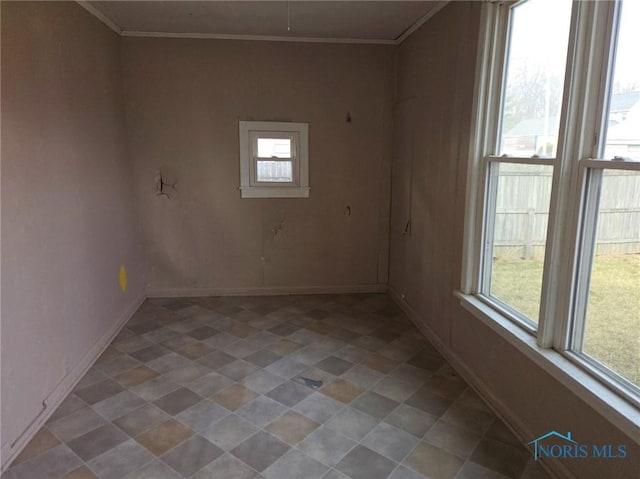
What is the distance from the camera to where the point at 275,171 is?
4.46 metres

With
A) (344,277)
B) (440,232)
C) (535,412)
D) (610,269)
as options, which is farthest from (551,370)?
(344,277)

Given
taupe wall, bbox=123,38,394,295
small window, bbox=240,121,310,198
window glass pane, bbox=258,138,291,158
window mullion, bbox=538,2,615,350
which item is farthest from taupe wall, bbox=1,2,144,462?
window mullion, bbox=538,2,615,350

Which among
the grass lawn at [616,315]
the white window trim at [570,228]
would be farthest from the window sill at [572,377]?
the grass lawn at [616,315]

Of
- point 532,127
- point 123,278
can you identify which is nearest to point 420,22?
point 532,127

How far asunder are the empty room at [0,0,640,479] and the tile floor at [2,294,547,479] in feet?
0.05

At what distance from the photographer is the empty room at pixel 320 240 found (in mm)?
1913

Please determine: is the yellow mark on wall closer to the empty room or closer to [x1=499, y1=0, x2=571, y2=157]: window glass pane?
the empty room

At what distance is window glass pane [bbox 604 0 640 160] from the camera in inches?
64.4

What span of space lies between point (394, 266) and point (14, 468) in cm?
351

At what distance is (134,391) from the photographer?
2717 millimetres

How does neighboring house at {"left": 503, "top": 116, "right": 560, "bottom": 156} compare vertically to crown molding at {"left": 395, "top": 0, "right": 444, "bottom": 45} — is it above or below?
below

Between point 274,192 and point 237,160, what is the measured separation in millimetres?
508

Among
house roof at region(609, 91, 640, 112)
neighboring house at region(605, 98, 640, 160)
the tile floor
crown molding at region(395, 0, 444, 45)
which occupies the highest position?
crown molding at region(395, 0, 444, 45)

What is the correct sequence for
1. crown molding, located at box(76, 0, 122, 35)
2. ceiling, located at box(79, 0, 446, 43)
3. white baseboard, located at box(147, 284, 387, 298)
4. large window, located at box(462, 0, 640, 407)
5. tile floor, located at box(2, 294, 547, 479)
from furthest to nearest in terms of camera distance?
white baseboard, located at box(147, 284, 387, 298) < ceiling, located at box(79, 0, 446, 43) < crown molding, located at box(76, 0, 122, 35) < tile floor, located at box(2, 294, 547, 479) < large window, located at box(462, 0, 640, 407)
